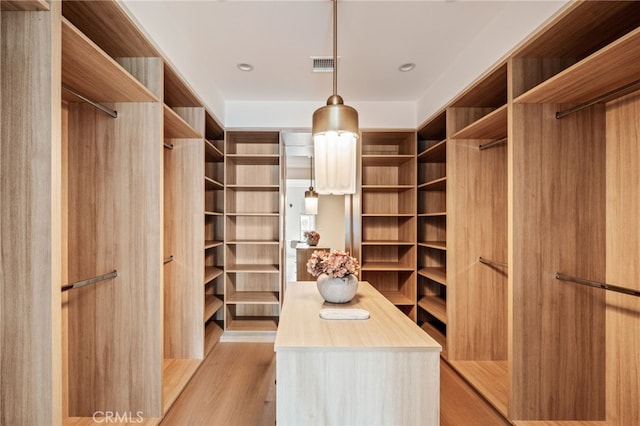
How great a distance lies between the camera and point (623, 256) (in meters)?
1.84

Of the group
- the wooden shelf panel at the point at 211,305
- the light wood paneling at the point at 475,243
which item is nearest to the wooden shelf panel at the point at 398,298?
the light wood paneling at the point at 475,243

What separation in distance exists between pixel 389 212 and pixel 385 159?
0.69 meters

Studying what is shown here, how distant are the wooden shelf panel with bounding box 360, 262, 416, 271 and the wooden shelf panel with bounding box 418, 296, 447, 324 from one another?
0.40 meters

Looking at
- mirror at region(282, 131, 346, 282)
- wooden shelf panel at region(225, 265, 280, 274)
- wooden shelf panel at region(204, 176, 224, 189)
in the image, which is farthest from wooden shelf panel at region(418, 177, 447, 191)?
mirror at region(282, 131, 346, 282)

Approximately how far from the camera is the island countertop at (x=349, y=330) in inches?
54.3

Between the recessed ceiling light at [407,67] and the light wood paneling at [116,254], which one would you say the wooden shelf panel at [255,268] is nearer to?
the light wood paneling at [116,254]

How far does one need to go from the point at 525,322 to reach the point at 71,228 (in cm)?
296

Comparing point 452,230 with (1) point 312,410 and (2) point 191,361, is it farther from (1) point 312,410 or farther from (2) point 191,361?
(2) point 191,361

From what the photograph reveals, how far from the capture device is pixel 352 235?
3.86 meters

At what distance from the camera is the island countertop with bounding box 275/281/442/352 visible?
1380mm

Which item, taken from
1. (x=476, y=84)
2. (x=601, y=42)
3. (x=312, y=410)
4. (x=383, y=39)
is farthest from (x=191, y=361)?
(x=601, y=42)

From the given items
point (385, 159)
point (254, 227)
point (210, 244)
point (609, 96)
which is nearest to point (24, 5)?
point (210, 244)
